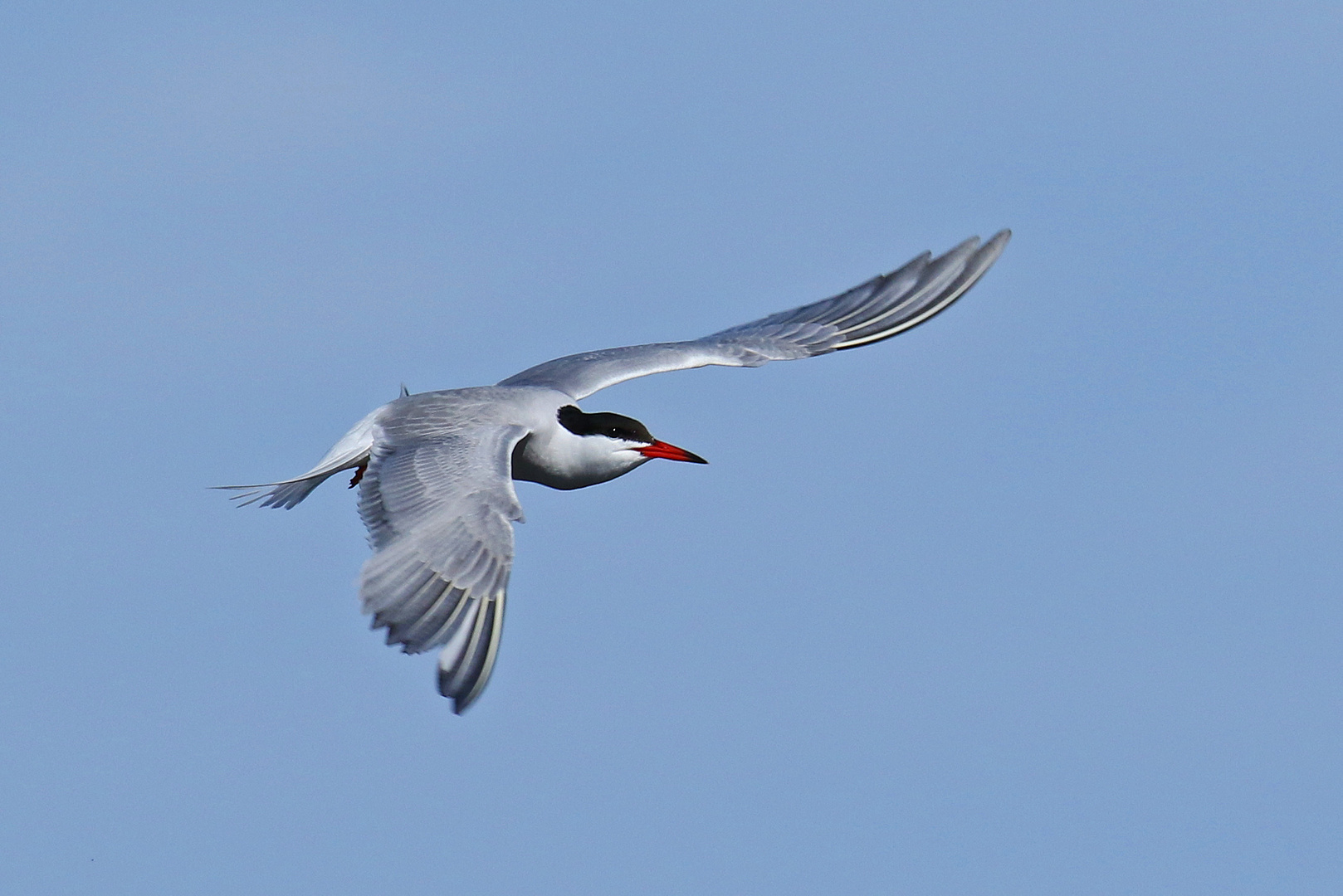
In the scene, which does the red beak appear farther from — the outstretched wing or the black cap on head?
the outstretched wing

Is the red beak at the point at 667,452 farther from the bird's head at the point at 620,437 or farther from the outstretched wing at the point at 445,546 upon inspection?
the outstretched wing at the point at 445,546

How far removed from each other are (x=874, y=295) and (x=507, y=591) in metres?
5.12

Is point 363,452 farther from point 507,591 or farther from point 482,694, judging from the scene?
point 482,694

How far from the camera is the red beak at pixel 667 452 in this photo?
10781mm

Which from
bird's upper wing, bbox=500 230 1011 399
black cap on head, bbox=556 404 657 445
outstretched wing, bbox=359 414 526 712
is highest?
bird's upper wing, bbox=500 230 1011 399

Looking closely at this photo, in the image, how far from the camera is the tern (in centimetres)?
828

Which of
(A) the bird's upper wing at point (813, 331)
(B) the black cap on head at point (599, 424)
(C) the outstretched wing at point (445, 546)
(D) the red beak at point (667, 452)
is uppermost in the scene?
(A) the bird's upper wing at point (813, 331)

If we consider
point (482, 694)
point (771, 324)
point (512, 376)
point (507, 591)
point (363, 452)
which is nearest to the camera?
point (482, 694)

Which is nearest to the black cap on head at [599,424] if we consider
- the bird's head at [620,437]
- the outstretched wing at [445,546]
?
the bird's head at [620,437]

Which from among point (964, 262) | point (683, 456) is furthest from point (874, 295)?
point (683, 456)

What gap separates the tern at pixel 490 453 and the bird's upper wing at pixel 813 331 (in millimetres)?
12

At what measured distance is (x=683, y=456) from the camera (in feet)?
35.5

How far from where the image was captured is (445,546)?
28.1ft

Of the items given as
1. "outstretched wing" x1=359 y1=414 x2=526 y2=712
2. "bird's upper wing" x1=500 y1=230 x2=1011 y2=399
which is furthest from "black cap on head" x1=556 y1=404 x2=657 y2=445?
"outstretched wing" x1=359 y1=414 x2=526 y2=712
